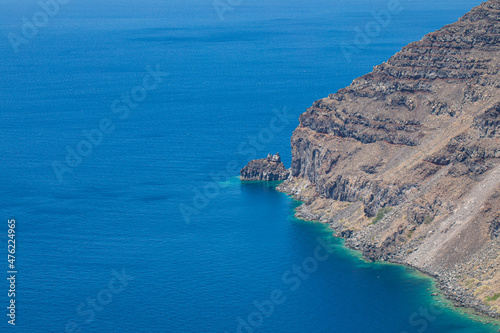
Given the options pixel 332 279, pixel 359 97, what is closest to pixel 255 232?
pixel 332 279

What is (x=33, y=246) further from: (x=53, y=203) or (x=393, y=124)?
(x=393, y=124)
